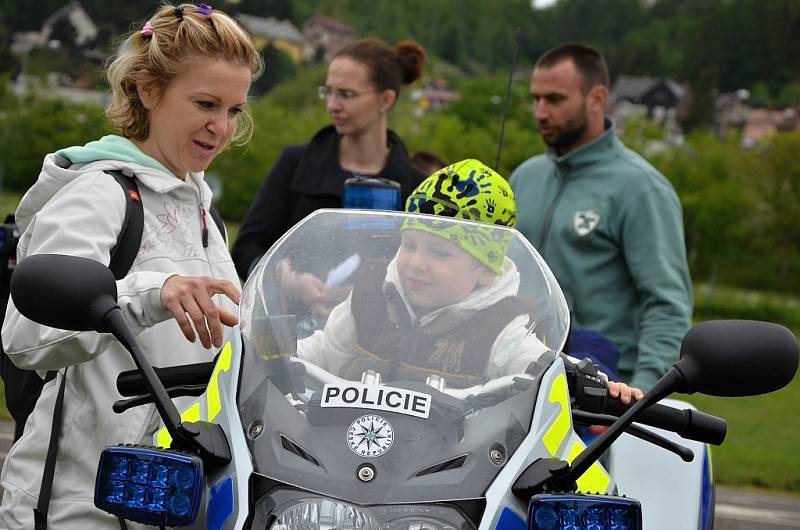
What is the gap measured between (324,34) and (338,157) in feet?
108

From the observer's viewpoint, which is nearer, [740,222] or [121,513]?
[121,513]

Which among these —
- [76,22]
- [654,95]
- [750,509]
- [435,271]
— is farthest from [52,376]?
[654,95]

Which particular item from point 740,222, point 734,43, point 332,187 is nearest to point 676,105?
point 734,43

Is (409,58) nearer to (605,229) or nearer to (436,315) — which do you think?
(605,229)

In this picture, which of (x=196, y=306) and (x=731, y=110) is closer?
(x=196, y=306)

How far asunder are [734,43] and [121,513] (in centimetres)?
7277

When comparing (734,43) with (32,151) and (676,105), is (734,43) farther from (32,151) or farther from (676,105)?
(32,151)

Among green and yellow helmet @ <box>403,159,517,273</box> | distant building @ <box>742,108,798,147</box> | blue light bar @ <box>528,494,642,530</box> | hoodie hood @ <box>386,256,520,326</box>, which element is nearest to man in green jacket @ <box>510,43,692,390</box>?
green and yellow helmet @ <box>403,159,517,273</box>

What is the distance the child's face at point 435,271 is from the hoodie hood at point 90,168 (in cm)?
75

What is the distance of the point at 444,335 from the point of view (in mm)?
2531

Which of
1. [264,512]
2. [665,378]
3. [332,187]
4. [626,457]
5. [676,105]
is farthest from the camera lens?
[676,105]

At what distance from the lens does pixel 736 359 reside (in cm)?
242

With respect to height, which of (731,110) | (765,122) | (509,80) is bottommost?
(509,80)

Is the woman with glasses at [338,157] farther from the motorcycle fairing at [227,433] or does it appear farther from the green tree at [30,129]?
the green tree at [30,129]
